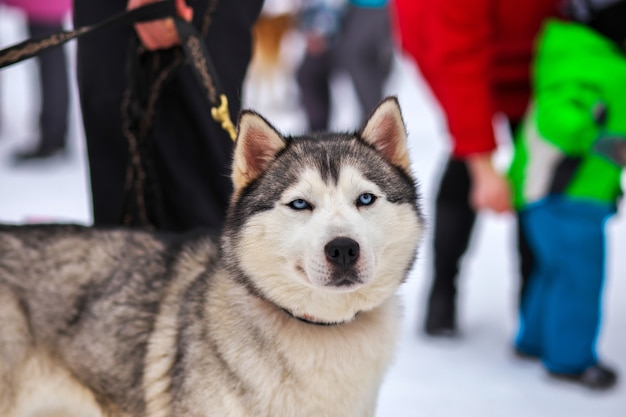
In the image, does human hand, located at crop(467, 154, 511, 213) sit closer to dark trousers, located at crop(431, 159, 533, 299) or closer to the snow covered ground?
dark trousers, located at crop(431, 159, 533, 299)

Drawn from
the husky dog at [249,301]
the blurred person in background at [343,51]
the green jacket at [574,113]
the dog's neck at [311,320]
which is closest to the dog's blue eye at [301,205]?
the husky dog at [249,301]

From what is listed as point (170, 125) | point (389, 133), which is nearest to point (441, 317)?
point (170, 125)

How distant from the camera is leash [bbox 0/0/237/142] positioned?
1.81 metres

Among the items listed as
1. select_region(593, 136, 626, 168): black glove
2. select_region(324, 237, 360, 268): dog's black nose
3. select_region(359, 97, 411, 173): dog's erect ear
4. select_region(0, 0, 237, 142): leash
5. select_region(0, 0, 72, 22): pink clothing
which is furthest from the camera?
select_region(0, 0, 72, 22): pink clothing

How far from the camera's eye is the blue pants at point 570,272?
2600 mm

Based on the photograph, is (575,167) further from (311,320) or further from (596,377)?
(311,320)

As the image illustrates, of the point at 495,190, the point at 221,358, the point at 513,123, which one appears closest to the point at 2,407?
the point at 221,358

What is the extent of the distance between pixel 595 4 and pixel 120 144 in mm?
1694

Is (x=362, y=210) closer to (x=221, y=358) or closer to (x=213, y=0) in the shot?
(x=221, y=358)

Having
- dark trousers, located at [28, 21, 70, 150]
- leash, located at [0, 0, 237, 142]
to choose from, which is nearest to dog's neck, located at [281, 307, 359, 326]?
leash, located at [0, 0, 237, 142]

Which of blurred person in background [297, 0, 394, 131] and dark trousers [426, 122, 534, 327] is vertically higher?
blurred person in background [297, 0, 394, 131]

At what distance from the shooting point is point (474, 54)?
2.75 metres

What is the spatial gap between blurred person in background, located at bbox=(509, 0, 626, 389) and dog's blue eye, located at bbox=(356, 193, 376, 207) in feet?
3.98

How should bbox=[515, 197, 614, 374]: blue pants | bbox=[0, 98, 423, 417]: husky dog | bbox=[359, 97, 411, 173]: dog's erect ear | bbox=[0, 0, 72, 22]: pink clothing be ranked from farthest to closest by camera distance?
bbox=[0, 0, 72, 22]: pink clothing, bbox=[515, 197, 614, 374]: blue pants, bbox=[359, 97, 411, 173]: dog's erect ear, bbox=[0, 98, 423, 417]: husky dog
